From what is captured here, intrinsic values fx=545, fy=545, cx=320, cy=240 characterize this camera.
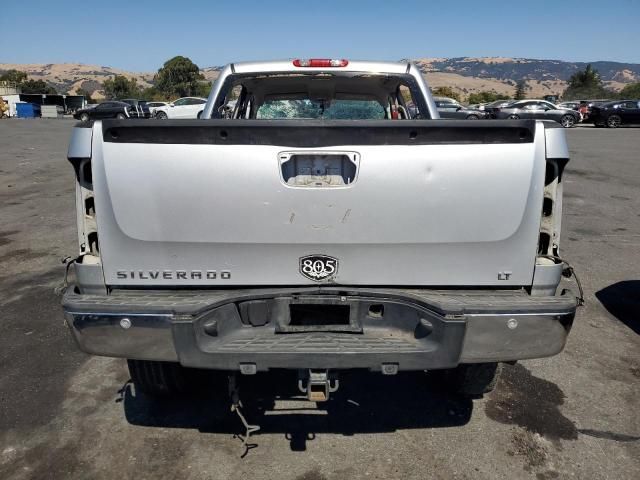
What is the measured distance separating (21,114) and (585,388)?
52295 mm

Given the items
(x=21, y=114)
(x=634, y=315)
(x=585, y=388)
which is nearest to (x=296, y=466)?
(x=585, y=388)

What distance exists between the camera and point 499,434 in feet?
10.3

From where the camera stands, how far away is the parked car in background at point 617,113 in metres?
29.9

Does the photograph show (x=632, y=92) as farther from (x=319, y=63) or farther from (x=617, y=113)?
(x=319, y=63)

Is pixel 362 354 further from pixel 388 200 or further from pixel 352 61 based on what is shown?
pixel 352 61

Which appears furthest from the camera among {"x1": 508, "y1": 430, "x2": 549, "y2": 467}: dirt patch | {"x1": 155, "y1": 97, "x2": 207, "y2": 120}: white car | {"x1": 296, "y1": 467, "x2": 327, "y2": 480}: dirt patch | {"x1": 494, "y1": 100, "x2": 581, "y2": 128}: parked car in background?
{"x1": 155, "y1": 97, "x2": 207, "y2": 120}: white car

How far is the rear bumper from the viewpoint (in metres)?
2.45

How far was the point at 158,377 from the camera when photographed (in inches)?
127

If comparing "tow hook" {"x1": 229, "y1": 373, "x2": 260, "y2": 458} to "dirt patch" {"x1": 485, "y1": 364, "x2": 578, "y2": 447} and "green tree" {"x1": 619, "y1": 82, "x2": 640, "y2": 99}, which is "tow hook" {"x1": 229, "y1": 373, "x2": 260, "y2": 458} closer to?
"dirt patch" {"x1": 485, "y1": 364, "x2": 578, "y2": 447}

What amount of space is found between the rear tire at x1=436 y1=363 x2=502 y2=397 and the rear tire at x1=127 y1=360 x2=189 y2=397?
5.47ft

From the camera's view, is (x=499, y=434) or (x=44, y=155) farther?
(x=44, y=155)

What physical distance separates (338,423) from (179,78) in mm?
79334

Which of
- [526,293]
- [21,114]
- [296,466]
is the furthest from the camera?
[21,114]

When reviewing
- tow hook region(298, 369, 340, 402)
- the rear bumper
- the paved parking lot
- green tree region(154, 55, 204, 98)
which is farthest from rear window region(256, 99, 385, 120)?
green tree region(154, 55, 204, 98)
